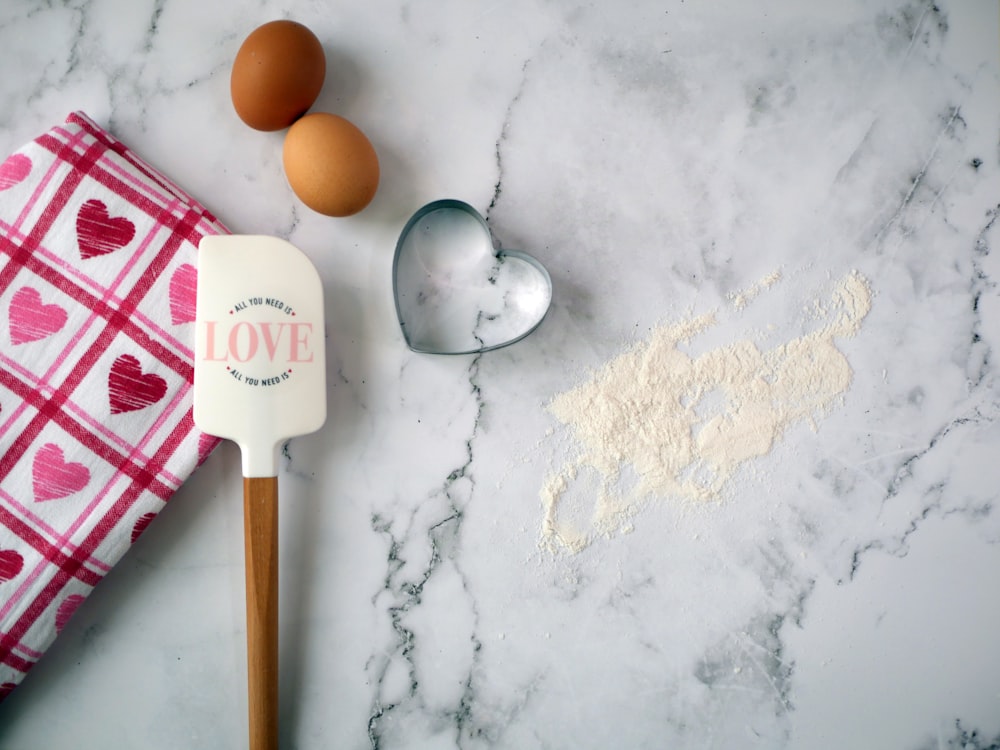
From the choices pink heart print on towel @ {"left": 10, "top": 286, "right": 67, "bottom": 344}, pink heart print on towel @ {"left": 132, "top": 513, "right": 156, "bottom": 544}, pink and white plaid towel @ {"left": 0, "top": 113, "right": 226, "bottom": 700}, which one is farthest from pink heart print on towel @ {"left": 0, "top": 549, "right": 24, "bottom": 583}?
pink heart print on towel @ {"left": 10, "top": 286, "right": 67, "bottom": 344}

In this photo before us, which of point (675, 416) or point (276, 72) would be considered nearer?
point (276, 72)

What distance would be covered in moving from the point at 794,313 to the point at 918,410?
203 millimetres

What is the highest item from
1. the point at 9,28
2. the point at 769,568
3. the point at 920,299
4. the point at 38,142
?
the point at 9,28

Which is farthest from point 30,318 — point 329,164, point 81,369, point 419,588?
point 419,588

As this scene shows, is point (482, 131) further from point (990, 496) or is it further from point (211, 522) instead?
point (990, 496)

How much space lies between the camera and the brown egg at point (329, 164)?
73 cm

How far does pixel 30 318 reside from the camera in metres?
0.74

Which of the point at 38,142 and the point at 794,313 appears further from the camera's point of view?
the point at 794,313

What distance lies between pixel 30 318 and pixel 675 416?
699mm

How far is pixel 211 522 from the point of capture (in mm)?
798

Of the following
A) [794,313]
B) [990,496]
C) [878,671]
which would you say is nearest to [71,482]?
[794,313]

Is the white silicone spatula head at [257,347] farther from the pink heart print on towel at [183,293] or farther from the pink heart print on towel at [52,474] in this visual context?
the pink heart print on towel at [52,474]

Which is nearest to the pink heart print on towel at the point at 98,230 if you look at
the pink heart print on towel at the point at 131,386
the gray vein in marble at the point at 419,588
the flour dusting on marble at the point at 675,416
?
the pink heart print on towel at the point at 131,386

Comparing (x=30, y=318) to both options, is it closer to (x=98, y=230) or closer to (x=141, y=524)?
(x=98, y=230)
